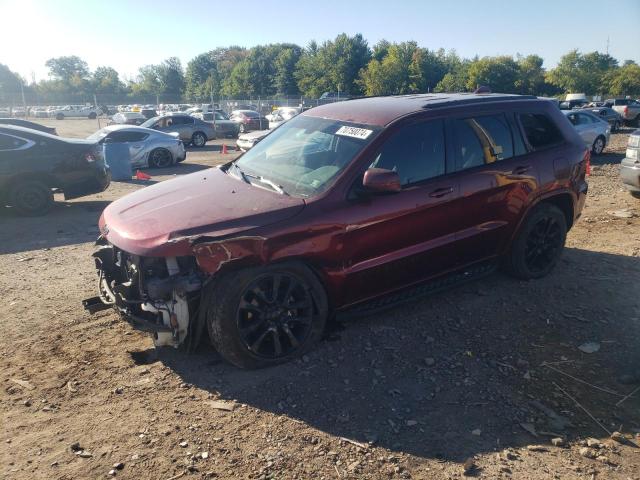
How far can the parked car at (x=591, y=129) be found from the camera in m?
15.7

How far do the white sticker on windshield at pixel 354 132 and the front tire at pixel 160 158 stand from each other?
12644 mm

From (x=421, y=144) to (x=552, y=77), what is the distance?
67.2 meters

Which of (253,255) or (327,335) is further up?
(253,255)

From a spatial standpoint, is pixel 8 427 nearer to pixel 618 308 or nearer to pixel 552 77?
pixel 618 308

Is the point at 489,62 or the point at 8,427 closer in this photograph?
the point at 8,427

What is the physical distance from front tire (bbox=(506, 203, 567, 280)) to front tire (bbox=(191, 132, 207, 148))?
20708mm

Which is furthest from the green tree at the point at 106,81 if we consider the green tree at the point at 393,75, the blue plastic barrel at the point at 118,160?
the blue plastic barrel at the point at 118,160

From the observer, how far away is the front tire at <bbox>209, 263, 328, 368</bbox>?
3469 mm

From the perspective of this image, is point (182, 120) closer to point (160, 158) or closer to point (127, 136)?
point (160, 158)

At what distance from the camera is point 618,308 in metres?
4.76

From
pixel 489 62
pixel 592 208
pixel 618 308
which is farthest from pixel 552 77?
pixel 618 308

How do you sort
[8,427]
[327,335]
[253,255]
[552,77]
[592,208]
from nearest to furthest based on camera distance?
[8,427], [253,255], [327,335], [592,208], [552,77]

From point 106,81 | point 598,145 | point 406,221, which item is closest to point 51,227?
point 406,221

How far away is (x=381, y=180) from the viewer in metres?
3.70
